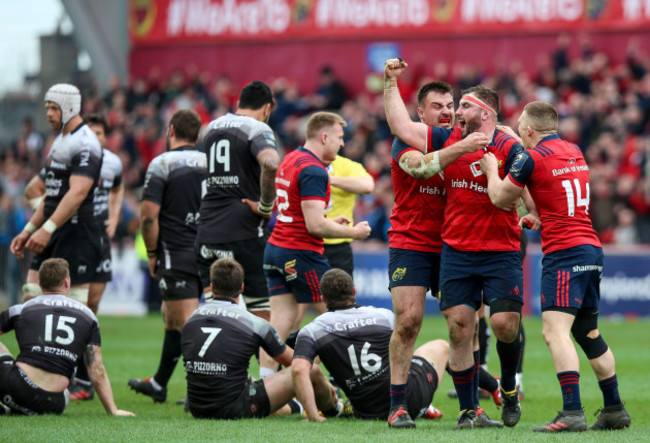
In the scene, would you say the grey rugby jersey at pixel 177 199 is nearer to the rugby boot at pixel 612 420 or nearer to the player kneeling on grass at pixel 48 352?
the player kneeling on grass at pixel 48 352

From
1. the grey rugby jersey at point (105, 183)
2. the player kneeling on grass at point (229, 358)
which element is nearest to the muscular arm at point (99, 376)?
the player kneeling on grass at point (229, 358)

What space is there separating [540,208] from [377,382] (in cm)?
183

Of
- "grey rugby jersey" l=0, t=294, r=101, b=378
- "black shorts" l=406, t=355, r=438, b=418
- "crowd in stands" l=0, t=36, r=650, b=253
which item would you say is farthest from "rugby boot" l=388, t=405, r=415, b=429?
"crowd in stands" l=0, t=36, r=650, b=253

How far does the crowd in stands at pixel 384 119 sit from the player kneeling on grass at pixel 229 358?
1326 centimetres

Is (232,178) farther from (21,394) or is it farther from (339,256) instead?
(21,394)

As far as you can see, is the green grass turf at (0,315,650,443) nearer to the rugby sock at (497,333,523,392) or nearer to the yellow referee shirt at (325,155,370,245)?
the rugby sock at (497,333,523,392)

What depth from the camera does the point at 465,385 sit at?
25.4 feet

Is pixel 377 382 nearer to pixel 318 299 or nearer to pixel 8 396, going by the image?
pixel 318 299

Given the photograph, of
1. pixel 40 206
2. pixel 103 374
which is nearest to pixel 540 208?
pixel 103 374

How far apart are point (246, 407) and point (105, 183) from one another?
375 cm

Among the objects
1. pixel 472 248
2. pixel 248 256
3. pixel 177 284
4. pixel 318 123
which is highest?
pixel 318 123

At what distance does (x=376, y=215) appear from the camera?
21969mm

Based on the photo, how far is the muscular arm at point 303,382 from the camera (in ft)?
25.7

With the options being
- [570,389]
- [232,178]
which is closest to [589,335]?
[570,389]
